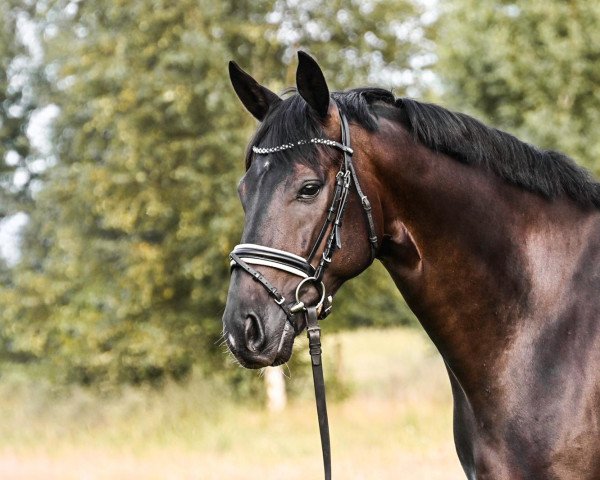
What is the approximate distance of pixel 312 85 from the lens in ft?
9.02

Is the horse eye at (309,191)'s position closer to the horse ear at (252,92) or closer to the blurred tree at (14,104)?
the horse ear at (252,92)

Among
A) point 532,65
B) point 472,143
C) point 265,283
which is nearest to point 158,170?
point 532,65

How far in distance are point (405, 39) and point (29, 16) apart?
965 cm

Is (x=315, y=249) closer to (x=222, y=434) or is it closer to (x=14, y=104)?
(x=222, y=434)

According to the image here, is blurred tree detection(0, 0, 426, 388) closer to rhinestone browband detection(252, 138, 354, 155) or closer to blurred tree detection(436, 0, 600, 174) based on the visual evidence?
blurred tree detection(436, 0, 600, 174)

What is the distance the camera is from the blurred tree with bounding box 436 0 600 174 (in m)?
13.0

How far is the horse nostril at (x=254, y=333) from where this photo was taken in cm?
258

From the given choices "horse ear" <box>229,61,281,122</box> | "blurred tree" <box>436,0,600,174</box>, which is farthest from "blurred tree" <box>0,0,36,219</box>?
"horse ear" <box>229,61,281,122</box>

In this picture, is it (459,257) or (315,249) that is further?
(459,257)

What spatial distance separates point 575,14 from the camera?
13133 millimetres

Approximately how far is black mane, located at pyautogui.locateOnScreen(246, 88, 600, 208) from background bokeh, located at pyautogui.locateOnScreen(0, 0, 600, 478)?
20.4 feet

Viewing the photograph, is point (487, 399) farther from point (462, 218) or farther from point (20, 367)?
point (20, 367)

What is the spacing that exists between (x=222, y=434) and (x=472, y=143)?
8.37 meters

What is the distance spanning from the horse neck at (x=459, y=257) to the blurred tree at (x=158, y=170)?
24.8 ft
